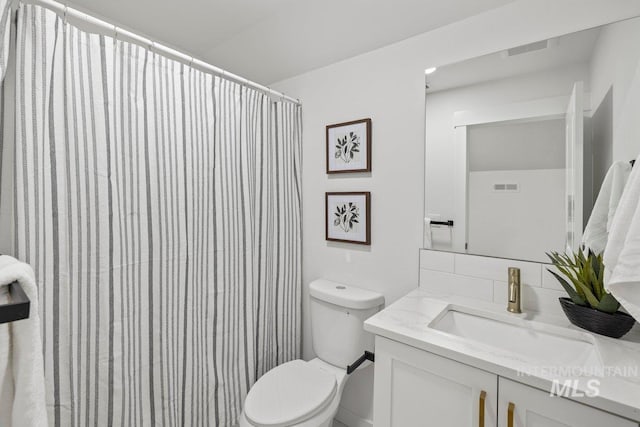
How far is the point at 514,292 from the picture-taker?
116cm

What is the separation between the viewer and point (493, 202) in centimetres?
131

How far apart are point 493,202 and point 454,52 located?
2.37 ft

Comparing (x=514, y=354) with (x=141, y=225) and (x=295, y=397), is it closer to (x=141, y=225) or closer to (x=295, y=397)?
(x=295, y=397)

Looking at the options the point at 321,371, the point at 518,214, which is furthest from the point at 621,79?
the point at 321,371

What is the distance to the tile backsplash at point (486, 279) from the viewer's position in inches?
46.3

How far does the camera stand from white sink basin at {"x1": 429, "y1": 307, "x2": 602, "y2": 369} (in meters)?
0.92

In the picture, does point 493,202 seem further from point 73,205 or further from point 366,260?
point 73,205

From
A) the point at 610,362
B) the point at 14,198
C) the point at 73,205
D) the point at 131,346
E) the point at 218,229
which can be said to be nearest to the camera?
the point at 610,362

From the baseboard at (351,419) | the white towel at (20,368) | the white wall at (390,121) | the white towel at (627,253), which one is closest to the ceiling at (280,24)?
the white wall at (390,121)

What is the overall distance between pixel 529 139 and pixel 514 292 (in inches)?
25.0

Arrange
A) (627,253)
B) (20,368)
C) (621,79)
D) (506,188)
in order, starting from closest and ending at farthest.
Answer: (20,368) < (627,253) < (621,79) < (506,188)

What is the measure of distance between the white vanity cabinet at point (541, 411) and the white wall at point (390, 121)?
72 centimetres

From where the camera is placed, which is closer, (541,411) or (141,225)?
(541,411)

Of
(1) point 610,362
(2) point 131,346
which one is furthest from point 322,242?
(1) point 610,362
